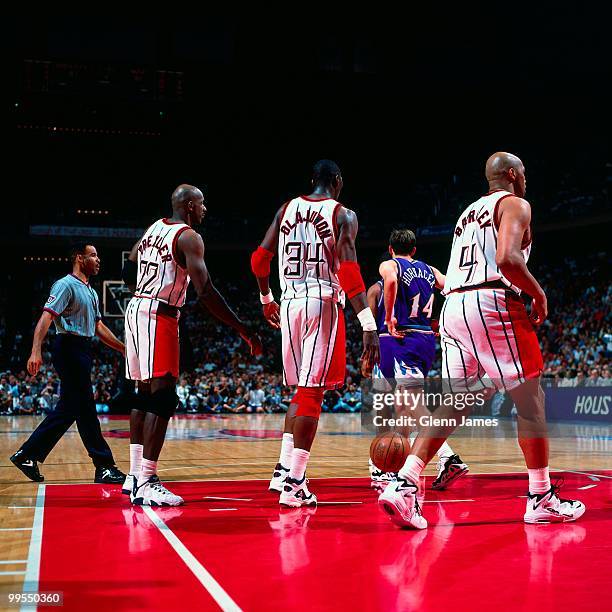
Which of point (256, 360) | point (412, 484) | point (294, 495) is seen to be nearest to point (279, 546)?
point (412, 484)

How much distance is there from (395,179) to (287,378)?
27.1 meters

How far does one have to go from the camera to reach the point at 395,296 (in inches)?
244

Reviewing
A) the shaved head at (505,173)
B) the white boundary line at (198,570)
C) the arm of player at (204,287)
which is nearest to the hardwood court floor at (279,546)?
the white boundary line at (198,570)

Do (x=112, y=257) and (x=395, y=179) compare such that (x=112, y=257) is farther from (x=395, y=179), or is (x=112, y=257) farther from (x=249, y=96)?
(x=395, y=179)

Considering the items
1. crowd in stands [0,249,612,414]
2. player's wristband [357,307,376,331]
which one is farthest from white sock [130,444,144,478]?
crowd in stands [0,249,612,414]

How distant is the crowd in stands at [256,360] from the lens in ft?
67.3

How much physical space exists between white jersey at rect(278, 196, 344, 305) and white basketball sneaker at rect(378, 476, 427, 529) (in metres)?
1.45

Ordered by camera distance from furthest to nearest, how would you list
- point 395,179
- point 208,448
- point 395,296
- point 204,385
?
point 395,179 < point 204,385 < point 208,448 < point 395,296

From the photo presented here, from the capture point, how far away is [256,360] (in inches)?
1082

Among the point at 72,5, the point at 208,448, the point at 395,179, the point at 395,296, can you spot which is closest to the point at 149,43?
the point at 72,5

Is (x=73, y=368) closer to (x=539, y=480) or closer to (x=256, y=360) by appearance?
(x=539, y=480)

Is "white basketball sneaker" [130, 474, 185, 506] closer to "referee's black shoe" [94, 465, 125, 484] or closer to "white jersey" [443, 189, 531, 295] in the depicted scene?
"referee's black shoe" [94, 465, 125, 484]

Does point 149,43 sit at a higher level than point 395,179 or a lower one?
higher

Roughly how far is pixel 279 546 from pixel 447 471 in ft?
8.00
